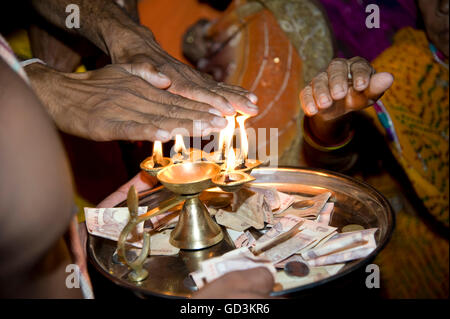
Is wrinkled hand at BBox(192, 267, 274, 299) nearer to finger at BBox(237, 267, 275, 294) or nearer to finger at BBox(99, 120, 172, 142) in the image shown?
finger at BBox(237, 267, 275, 294)

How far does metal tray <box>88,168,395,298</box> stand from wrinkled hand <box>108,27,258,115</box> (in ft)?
1.07

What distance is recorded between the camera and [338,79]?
1.18m

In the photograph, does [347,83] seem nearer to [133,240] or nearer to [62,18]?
[133,240]

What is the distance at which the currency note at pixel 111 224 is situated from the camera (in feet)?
3.44

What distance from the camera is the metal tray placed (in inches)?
34.5

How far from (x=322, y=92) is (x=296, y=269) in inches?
20.7

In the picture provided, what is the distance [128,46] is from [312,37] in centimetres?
124

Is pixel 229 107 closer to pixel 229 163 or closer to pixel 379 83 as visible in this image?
pixel 229 163

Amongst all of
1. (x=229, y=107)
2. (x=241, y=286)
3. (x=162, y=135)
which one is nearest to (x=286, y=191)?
(x=229, y=107)

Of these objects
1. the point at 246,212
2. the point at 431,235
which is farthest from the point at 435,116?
the point at 246,212

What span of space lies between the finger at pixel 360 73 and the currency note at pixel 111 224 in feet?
2.20

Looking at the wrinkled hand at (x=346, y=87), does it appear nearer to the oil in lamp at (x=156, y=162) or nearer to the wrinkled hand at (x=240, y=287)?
the oil in lamp at (x=156, y=162)

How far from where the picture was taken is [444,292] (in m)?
2.12

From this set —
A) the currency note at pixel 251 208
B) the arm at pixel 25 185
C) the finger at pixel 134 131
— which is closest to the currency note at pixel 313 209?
the currency note at pixel 251 208
